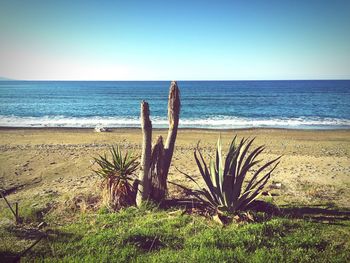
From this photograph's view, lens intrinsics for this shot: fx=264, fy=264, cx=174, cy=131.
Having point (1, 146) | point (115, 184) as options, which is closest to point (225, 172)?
point (115, 184)

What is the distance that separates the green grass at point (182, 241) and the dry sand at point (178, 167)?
1.53 meters

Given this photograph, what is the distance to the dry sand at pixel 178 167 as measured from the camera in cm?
667

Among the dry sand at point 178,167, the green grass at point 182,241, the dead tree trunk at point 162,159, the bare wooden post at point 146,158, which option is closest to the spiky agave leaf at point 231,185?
the green grass at point 182,241

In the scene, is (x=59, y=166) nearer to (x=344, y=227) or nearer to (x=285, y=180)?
(x=285, y=180)

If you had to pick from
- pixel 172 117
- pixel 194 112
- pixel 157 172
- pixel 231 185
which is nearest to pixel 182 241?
pixel 231 185

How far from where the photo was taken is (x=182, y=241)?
4074 mm

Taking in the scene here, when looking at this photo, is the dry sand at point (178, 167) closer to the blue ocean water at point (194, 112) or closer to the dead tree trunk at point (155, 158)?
the dead tree trunk at point (155, 158)

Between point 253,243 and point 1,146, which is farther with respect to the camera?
point 1,146

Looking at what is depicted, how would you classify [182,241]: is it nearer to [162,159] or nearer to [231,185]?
[231,185]

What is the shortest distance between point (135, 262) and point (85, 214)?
2.12 meters

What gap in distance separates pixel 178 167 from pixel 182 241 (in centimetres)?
590

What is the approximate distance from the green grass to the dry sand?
1529 millimetres

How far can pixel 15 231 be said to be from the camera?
4.46 metres

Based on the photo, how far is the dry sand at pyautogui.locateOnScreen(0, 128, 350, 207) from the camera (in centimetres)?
667
